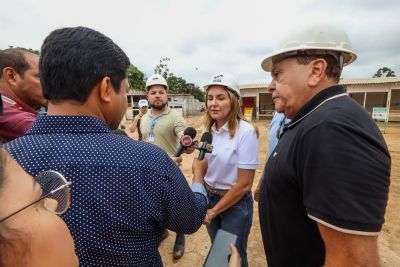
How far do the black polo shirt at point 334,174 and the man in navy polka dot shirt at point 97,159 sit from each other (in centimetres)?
57

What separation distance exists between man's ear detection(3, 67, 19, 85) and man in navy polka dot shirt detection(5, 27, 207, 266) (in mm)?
1584

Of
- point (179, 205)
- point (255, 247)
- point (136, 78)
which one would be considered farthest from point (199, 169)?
point (136, 78)

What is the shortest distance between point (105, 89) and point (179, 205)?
2.03 feet

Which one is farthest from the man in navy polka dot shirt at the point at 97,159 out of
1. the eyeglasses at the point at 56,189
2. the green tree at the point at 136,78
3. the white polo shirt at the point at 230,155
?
the green tree at the point at 136,78

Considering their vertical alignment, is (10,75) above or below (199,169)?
above

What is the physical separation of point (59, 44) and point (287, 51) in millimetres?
1211

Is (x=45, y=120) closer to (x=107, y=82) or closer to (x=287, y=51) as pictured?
(x=107, y=82)

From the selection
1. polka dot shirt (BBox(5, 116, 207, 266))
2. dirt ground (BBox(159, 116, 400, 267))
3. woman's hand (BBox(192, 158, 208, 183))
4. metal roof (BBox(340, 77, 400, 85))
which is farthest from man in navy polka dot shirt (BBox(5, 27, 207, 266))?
metal roof (BBox(340, 77, 400, 85))

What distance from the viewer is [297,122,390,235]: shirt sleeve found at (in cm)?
104

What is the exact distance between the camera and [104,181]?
3.34 ft

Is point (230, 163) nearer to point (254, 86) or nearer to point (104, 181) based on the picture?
point (104, 181)

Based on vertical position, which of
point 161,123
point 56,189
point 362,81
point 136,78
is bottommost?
point 161,123

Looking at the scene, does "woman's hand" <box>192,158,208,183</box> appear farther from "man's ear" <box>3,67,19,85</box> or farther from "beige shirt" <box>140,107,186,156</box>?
"man's ear" <box>3,67,19,85</box>

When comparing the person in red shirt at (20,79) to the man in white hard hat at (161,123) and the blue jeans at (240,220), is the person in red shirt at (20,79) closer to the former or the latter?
the man in white hard hat at (161,123)
